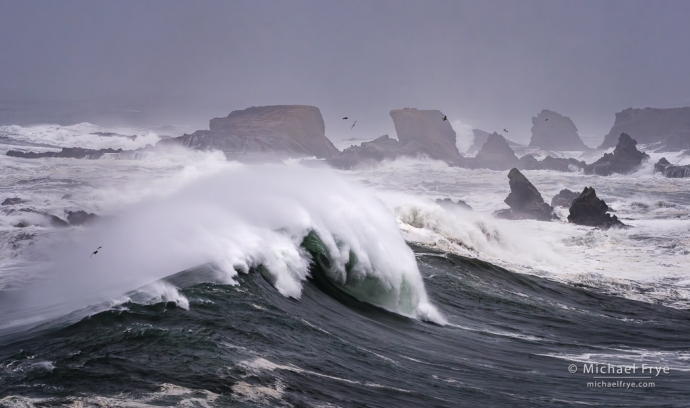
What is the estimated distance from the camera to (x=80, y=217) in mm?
36938

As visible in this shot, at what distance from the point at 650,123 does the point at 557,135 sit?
89.2ft

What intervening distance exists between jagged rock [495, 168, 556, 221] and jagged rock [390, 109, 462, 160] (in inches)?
3682

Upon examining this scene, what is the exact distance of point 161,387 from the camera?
341 inches

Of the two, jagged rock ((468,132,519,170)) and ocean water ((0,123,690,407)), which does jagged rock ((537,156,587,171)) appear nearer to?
jagged rock ((468,132,519,170))

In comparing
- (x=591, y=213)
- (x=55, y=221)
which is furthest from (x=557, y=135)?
(x=55, y=221)

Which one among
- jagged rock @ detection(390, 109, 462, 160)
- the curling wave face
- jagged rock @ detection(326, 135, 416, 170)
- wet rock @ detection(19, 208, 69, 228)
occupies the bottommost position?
wet rock @ detection(19, 208, 69, 228)

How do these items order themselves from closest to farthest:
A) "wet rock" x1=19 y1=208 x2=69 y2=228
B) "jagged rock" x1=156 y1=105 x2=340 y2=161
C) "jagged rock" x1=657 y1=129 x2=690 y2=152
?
"wet rock" x1=19 y1=208 x2=69 y2=228, "jagged rock" x1=156 y1=105 x2=340 y2=161, "jagged rock" x1=657 y1=129 x2=690 y2=152

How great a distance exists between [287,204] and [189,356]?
11.5m

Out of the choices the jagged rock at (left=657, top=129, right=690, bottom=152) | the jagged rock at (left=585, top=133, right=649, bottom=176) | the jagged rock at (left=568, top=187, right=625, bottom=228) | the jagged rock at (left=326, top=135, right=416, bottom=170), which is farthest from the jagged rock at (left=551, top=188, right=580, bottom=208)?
the jagged rock at (left=657, top=129, right=690, bottom=152)

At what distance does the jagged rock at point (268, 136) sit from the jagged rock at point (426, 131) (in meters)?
18.5

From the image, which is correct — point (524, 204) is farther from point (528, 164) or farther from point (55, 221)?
point (528, 164)

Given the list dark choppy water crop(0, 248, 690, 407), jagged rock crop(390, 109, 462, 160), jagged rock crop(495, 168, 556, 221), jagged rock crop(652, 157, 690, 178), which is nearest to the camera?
dark choppy water crop(0, 248, 690, 407)

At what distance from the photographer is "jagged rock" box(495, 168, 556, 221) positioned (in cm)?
5806

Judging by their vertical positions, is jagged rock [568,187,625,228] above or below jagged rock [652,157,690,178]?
below
